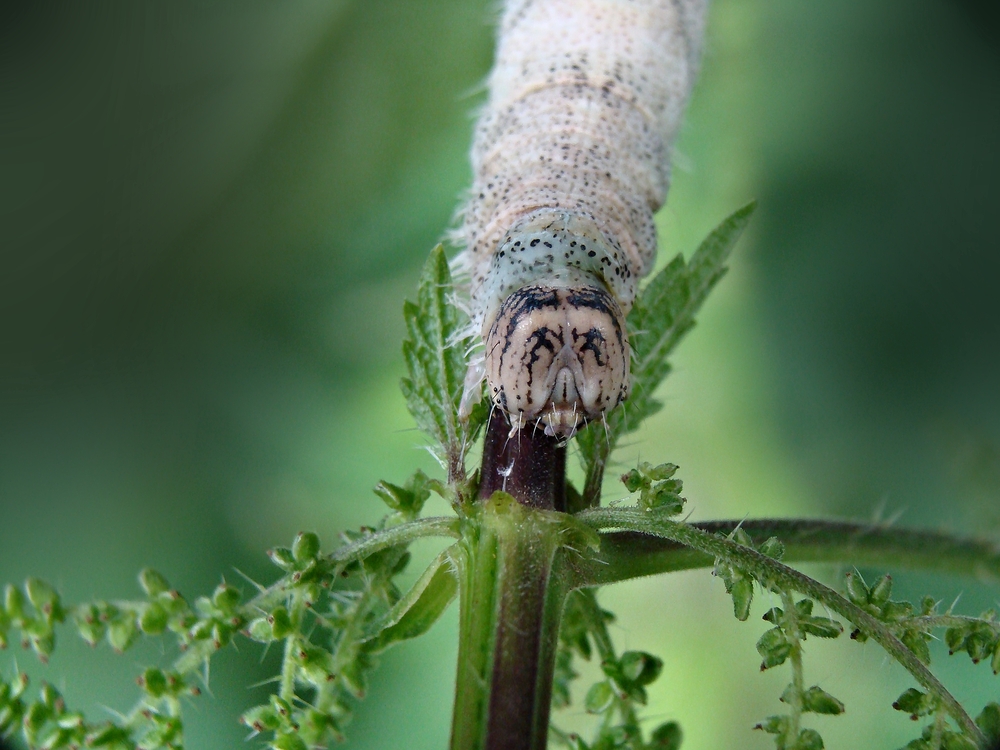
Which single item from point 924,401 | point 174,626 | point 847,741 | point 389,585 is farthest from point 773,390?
point 174,626

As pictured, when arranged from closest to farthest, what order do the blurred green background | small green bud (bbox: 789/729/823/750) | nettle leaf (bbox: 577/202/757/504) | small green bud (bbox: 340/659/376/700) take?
small green bud (bbox: 789/729/823/750), small green bud (bbox: 340/659/376/700), nettle leaf (bbox: 577/202/757/504), the blurred green background

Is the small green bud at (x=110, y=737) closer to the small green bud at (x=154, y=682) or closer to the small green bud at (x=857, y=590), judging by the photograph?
the small green bud at (x=154, y=682)

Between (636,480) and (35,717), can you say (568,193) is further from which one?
(35,717)

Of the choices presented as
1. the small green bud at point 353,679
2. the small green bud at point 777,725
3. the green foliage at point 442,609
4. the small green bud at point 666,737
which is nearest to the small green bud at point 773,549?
the green foliage at point 442,609

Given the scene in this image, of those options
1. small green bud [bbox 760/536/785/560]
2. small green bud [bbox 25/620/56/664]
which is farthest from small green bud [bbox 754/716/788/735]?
small green bud [bbox 25/620/56/664]

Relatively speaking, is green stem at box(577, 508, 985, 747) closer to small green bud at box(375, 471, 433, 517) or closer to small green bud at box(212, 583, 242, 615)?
small green bud at box(375, 471, 433, 517)

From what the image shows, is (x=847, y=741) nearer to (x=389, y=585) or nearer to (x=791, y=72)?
(x=389, y=585)
